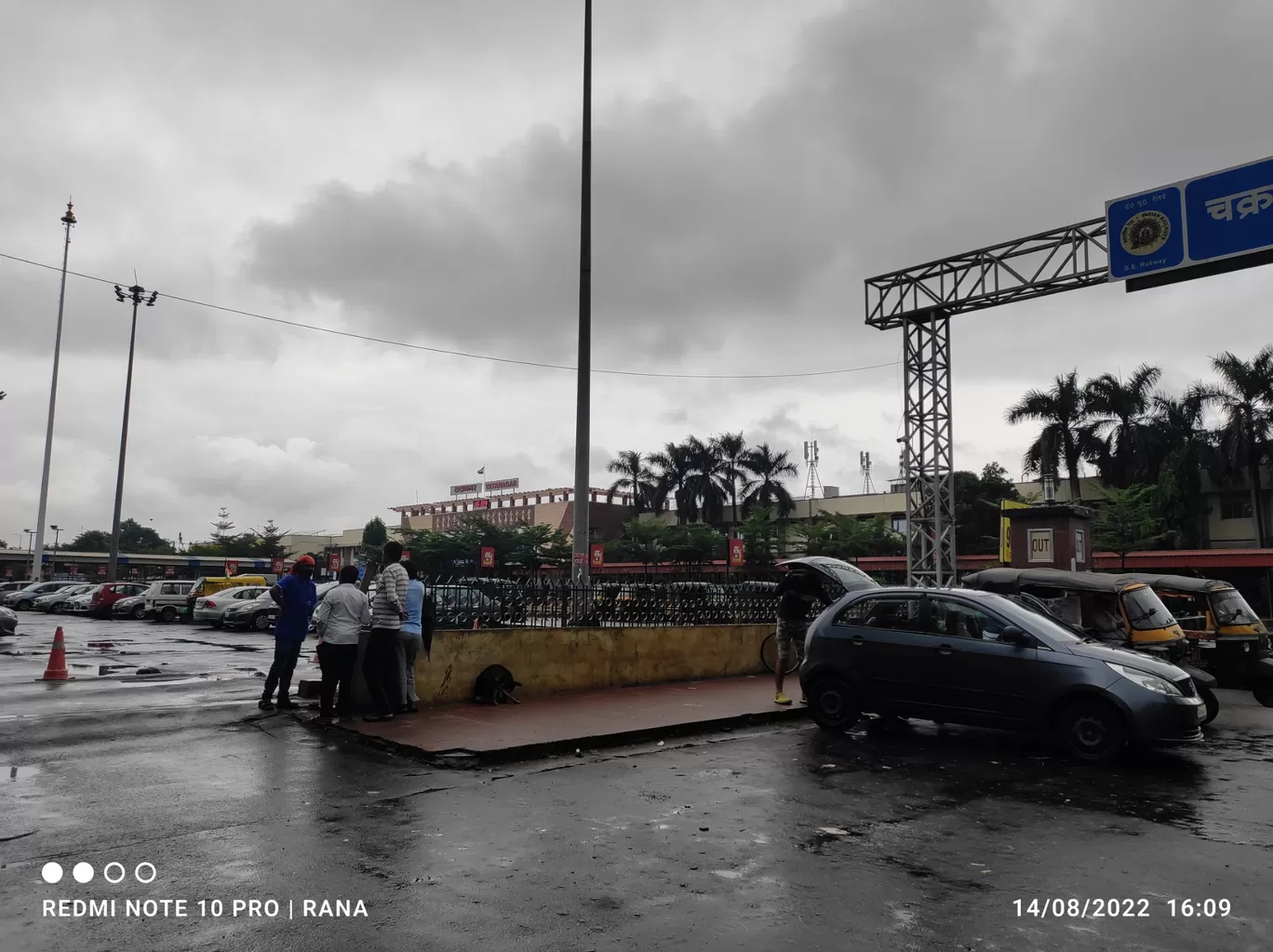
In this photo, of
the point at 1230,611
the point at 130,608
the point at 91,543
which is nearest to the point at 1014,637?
the point at 1230,611

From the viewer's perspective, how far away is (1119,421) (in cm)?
4959

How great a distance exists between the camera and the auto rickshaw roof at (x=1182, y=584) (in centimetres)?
1306

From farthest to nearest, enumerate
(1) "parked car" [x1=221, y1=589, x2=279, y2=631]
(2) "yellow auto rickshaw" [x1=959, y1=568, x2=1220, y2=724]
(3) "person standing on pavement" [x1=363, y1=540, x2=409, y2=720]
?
(1) "parked car" [x1=221, y1=589, x2=279, y2=631], (2) "yellow auto rickshaw" [x1=959, y1=568, x2=1220, y2=724], (3) "person standing on pavement" [x1=363, y1=540, x2=409, y2=720]

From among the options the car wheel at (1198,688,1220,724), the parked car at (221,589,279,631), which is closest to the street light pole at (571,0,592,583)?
the car wheel at (1198,688,1220,724)

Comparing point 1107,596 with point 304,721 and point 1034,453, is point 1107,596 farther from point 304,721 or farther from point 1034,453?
point 1034,453

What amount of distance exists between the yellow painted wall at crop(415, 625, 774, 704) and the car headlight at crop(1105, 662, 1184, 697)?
259 inches

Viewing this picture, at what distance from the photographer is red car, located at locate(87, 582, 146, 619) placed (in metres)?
33.6

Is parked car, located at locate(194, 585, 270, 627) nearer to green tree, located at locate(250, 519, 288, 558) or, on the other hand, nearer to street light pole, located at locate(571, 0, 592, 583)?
street light pole, located at locate(571, 0, 592, 583)

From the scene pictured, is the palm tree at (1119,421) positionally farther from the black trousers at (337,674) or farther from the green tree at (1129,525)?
the black trousers at (337,674)

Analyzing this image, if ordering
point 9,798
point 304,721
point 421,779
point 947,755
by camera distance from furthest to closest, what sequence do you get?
1. point 304,721
2. point 947,755
3. point 421,779
4. point 9,798

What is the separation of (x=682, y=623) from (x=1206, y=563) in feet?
95.6

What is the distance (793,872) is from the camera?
16.0 ft

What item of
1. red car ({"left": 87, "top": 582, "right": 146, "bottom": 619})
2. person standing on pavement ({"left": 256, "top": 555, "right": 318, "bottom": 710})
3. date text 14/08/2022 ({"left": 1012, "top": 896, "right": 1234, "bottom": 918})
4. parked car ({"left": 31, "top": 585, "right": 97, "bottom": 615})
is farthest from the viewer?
parked car ({"left": 31, "top": 585, "right": 97, "bottom": 615})

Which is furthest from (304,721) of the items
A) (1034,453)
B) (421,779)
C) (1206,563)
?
(1034,453)
